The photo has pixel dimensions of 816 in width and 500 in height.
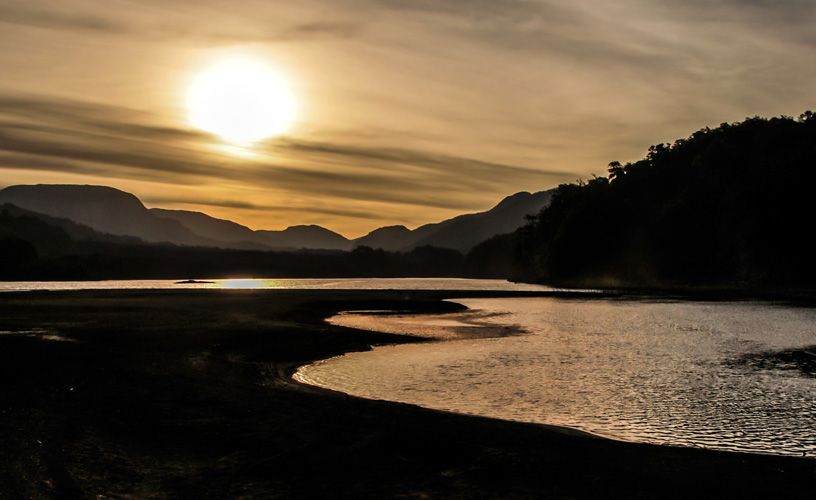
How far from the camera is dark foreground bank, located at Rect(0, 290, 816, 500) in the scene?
8.45m

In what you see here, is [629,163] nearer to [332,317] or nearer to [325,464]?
[332,317]

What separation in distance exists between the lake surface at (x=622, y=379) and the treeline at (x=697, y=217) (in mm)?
63527

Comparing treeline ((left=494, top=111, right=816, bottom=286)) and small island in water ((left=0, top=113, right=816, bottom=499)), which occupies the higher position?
treeline ((left=494, top=111, right=816, bottom=286))

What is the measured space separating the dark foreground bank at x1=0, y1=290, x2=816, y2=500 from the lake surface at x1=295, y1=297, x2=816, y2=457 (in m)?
1.93

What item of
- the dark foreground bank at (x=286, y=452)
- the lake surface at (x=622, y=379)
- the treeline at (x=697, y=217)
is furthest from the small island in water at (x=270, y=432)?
the treeline at (x=697, y=217)

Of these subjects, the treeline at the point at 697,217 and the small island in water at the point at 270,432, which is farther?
the treeline at the point at 697,217

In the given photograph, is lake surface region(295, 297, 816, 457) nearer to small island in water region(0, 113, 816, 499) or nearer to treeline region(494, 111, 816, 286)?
small island in water region(0, 113, 816, 499)

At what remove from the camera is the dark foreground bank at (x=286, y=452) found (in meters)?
8.45

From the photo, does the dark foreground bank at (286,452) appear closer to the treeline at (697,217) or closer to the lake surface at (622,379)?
the lake surface at (622,379)

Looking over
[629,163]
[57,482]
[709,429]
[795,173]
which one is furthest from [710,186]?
[57,482]

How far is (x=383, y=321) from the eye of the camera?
1636 inches

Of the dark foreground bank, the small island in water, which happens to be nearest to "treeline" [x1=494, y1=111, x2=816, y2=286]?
the small island in water

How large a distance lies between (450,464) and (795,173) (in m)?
97.5

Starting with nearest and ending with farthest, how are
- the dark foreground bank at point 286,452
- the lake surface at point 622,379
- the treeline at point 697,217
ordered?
1. the dark foreground bank at point 286,452
2. the lake surface at point 622,379
3. the treeline at point 697,217
